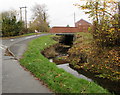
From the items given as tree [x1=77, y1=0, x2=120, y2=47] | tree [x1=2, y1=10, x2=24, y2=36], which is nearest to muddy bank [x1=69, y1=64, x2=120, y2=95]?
tree [x1=77, y1=0, x2=120, y2=47]

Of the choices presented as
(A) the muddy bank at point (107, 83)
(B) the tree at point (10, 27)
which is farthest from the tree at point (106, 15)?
(B) the tree at point (10, 27)

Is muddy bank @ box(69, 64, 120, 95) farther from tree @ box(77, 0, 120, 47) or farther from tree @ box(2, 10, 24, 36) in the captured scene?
tree @ box(2, 10, 24, 36)

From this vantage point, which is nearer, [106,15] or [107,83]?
[107,83]

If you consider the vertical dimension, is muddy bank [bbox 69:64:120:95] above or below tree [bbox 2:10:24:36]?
below

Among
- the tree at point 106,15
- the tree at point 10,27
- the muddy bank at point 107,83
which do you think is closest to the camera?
the muddy bank at point 107,83

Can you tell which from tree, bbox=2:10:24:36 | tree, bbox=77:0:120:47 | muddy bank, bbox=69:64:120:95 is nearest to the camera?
muddy bank, bbox=69:64:120:95

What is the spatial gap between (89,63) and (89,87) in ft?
16.0

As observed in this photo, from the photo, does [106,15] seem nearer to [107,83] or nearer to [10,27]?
[107,83]

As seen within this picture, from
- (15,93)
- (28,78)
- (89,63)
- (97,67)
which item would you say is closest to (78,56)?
(89,63)

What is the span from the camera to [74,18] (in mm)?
59375

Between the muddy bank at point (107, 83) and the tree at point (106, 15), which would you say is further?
the tree at point (106, 15)

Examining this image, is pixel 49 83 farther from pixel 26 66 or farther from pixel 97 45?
pixel 97 45

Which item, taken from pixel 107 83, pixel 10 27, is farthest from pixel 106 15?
pixel 10 27

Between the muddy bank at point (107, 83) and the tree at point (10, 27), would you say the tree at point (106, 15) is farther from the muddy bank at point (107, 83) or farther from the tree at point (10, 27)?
the tree at point (10, 27)
